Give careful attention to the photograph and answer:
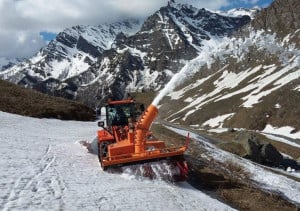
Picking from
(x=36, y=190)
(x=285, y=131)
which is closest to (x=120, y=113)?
(x=36, y=190)

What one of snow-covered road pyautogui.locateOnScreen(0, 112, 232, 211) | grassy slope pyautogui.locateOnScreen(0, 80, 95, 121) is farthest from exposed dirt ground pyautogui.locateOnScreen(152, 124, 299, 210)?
grassy slope pyautogui.locateOnScreen(0, 80, 95, 121)

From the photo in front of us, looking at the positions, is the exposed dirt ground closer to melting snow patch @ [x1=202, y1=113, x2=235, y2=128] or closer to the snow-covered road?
the snow-covered road

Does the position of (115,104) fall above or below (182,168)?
above

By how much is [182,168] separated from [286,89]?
125501mm

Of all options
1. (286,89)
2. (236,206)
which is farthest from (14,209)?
(286,89)

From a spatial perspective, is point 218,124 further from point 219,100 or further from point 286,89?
point 219,100

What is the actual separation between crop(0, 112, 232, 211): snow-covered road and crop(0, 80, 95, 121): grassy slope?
22814 millimetres

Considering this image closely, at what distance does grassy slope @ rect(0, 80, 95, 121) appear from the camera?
54594 millimetres

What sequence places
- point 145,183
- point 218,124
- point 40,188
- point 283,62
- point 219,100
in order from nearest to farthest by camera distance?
point 40,188
point 145,183
point 218,124
point 219,100
point 283,62

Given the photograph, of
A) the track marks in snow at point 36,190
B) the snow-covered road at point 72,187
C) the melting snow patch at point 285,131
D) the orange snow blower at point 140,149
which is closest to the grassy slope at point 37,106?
the snow-covered road at point 72,187

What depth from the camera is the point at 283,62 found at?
643 ft

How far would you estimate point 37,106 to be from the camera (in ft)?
188

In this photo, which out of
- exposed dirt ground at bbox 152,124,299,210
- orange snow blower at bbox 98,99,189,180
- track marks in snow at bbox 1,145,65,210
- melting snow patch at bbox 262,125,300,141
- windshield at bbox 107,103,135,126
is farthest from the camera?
melting snow patch at bbox 262,125,300,141

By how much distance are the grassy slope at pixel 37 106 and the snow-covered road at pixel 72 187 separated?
74.8 feet
